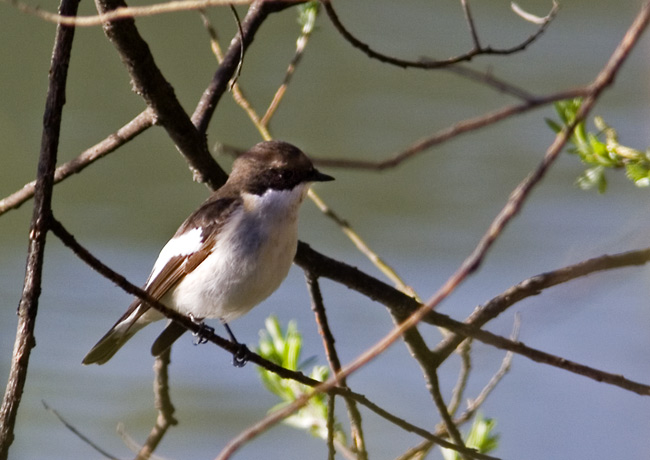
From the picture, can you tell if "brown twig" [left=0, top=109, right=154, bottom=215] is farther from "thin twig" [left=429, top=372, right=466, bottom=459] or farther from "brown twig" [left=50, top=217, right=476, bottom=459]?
"thin twig" [left=429, top=372, right=466, bottom=459]

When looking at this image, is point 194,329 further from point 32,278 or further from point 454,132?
point 454,132

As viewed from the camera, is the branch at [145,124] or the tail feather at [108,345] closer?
the branch at [145,124]

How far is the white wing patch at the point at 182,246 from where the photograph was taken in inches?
179

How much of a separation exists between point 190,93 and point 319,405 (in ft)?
21.1

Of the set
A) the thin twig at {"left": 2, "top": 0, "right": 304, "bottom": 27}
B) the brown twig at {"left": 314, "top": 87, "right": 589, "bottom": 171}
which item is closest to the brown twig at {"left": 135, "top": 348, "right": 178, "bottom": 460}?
the thin twig at {"left": 2, "top": 0, "right": 304, "bottom": 27}

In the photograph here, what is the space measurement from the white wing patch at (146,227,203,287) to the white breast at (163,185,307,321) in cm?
15

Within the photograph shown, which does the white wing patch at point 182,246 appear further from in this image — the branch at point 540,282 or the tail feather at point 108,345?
the branch at point 540,282

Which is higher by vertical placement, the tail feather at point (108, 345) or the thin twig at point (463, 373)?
the tail feather at point (108, 345)

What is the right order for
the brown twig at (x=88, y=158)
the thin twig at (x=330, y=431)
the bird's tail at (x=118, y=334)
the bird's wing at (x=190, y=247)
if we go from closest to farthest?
the thin twig at (x=330, y=431) → the brown twig at (x=88, y=158) → the bird's wing at (x=190, y=247) → the bird's tail at (x=118, y=334)

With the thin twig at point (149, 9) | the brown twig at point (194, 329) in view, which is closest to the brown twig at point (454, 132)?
the thin twig at point (149, 9)

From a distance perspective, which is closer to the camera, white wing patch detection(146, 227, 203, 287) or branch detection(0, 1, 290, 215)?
branch detection(0, 1, 290, 215)

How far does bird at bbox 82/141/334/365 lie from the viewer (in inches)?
166

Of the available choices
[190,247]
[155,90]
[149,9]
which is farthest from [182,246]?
[149,9]

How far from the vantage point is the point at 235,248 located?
428cm
